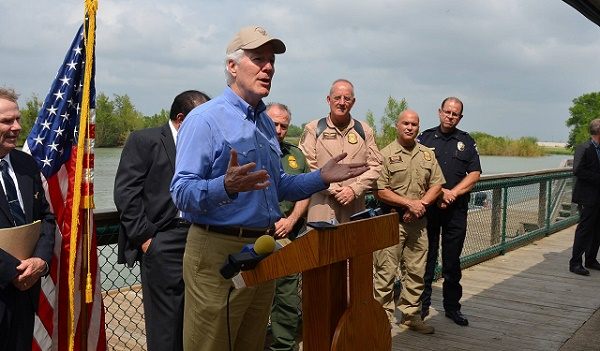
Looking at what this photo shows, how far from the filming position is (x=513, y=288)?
646cm

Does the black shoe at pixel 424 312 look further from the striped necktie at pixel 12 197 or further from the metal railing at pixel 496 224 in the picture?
the striped necktie at pixel 12 197

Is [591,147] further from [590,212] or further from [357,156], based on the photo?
[357,156]

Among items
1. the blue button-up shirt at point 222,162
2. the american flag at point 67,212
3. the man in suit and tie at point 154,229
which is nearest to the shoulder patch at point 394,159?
the man in suit and tie at point 154,229

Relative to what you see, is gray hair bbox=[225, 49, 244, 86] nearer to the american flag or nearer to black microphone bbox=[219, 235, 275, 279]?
black microphone bbox=[219, 235, 275, 279]

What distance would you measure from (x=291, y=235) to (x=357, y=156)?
0.72 m

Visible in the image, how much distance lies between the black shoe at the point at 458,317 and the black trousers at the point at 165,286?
2.67 metres

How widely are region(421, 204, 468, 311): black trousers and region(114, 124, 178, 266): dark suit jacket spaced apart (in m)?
2.47

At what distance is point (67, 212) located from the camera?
3.18 m

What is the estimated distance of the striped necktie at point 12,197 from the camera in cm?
277

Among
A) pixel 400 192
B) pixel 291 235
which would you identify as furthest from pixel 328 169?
pixel 400 192

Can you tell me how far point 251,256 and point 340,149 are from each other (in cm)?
241

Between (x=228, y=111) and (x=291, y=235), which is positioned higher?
(x=228, y=111)

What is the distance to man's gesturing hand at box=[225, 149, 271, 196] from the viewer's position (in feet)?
6.64

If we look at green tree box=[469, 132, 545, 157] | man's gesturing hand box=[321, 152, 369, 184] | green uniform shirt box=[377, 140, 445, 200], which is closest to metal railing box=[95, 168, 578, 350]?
man's gesturing hand box=[321, 152, 369, 184]
